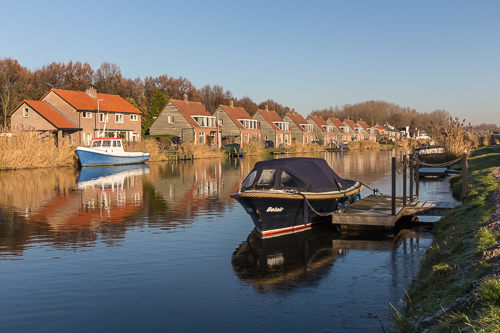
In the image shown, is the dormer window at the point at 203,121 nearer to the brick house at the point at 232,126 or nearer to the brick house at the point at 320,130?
the brick house at the point at 232,126

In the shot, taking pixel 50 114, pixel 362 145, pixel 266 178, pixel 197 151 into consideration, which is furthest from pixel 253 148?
pixel 266 178

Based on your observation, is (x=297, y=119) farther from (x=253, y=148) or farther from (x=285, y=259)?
(x=285, y=259)

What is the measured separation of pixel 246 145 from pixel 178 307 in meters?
68.3

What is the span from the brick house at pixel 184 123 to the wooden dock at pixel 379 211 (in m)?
65.3

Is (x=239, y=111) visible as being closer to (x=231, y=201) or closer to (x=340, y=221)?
(x=231, y=201)

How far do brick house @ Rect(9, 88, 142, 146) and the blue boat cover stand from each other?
47.5 meters

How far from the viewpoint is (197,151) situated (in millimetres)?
66125

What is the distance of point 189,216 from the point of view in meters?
21.1

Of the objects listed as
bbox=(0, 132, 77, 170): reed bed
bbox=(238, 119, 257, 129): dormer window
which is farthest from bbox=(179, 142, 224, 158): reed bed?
bbox=(238, 119, 257, 129): dormer window

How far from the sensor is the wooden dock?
16.9 m

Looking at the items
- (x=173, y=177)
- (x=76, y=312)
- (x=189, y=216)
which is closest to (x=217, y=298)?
(x=76, y=312)

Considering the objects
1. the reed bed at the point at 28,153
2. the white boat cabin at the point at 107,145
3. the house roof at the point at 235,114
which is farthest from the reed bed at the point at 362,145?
the reed bed at the point at 28,153

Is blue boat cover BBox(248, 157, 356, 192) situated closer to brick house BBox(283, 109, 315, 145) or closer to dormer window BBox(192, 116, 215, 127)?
dormer window BBox(192, 116, 215, 127)

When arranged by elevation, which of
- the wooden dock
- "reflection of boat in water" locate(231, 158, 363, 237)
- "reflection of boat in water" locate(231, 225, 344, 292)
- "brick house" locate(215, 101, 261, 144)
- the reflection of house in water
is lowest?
"reflection of boat in water" locate(231, 225, 344, 292)
